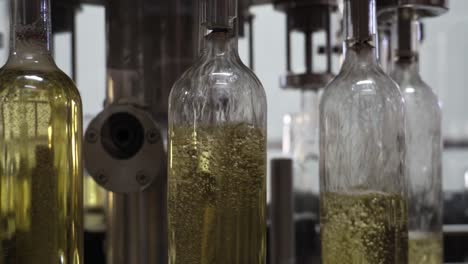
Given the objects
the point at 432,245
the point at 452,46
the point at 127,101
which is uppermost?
Answer: the point at 452,46

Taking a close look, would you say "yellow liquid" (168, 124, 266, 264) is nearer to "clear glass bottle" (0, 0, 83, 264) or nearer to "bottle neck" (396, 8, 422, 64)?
"clear glass bottle" (0, 0, 83, 264)

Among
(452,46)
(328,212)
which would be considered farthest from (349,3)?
(452,46)

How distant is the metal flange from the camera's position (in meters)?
0.46

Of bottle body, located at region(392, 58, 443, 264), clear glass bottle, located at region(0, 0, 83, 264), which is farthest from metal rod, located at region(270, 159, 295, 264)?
clear glass bottle, located at region(0, 0, 83, 264)

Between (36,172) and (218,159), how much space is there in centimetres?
11

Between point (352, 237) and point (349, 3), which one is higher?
point (349, 3)

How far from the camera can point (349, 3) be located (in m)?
0.44

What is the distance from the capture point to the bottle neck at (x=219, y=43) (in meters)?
0.42

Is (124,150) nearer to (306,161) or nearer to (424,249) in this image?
(424,249)

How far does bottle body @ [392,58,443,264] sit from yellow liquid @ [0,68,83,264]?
0.28 meters

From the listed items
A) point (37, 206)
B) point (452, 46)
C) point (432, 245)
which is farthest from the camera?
point (452, 46)

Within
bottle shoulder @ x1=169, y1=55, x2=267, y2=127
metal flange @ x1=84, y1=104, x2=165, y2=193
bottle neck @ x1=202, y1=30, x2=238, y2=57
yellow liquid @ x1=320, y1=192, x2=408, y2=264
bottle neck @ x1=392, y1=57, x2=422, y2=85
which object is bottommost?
yellow liquid @ x1=320, y1=192, x2=408, y2=264

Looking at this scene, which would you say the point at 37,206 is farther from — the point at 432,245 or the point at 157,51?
the point at 432,245

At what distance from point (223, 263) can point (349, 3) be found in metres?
0.19
